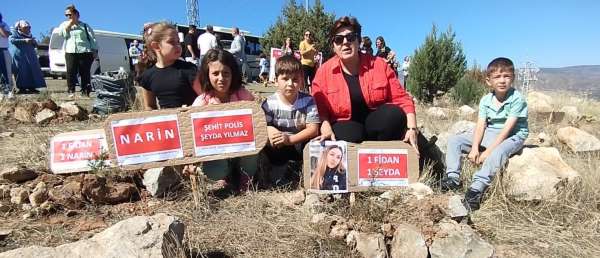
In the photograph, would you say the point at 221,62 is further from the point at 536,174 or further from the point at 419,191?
the point at 536,174

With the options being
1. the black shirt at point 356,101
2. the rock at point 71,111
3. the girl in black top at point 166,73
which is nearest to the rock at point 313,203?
the black shirt at point 356,101

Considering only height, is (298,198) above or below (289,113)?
below

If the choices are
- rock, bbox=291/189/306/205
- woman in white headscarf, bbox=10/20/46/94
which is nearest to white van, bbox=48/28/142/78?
woman in white headscarf, bbox=10/20/46/94

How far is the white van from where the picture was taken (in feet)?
55.4

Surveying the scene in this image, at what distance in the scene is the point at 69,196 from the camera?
9.53 feet

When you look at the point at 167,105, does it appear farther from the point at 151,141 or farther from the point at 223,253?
the point at 223,253

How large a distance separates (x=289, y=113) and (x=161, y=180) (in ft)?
3.65

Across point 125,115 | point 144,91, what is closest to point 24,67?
point 144,91

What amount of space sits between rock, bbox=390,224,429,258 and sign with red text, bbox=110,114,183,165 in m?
1.67

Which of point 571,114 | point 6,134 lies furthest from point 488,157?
point 6,134

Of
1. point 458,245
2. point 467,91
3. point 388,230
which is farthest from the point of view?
point 467,91

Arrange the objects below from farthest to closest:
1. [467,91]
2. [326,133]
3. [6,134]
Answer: [467,91]
[6,134]
[326,133]

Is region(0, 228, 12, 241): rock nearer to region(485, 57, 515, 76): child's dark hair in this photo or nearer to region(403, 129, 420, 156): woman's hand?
region(403, 129, 420, 156): woman's hand

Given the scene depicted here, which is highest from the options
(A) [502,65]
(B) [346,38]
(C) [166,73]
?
(B) [346,38]
